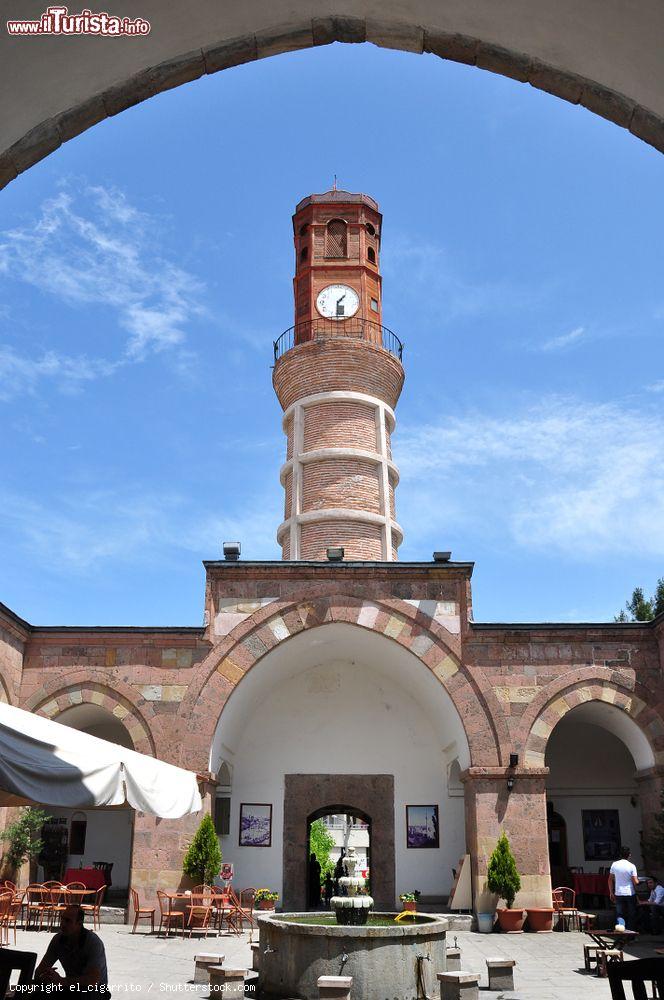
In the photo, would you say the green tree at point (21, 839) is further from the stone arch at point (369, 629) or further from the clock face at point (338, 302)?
the clock face at point (338, 302)

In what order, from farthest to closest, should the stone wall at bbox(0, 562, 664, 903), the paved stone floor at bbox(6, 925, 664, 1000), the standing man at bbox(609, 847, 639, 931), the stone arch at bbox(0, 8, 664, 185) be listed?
the stone wall at bbox(0, 562, 664, 903) → the standing man at bbox(609, 847, 639, 931) → the paved stone floor at bbox(6, 925, 664, 1000) → the stone arch at bbox(0, 8, 664, 185)

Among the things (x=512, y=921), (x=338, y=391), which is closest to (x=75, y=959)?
(x=512, y=921)

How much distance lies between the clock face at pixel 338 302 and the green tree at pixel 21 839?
14950mm

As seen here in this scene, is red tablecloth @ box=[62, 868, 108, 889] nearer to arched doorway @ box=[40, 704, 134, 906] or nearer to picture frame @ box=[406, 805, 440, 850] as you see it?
arched doorway @ box=[40, 704, 134, 906]

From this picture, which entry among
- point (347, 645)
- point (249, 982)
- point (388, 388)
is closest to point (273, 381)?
point (388, 388)

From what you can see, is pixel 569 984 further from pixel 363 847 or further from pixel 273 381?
pixel 363 847

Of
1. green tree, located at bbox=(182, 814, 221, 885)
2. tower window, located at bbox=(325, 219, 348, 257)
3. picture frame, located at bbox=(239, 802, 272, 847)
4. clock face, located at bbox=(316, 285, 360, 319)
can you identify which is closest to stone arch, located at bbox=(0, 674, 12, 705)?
green tree, located at bbox=(182, 814, 221, 885)

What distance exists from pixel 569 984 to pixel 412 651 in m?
7.39

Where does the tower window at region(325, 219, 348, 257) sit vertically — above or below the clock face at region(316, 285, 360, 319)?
above

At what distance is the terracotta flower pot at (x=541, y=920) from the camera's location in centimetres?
1489

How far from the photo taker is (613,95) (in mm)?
3842

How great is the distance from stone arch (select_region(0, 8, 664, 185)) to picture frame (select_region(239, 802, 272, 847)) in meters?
16.4

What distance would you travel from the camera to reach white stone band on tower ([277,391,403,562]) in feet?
71.6

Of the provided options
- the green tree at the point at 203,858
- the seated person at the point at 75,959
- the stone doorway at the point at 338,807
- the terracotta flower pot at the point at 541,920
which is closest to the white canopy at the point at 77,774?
the seated person at the point at 75,959
